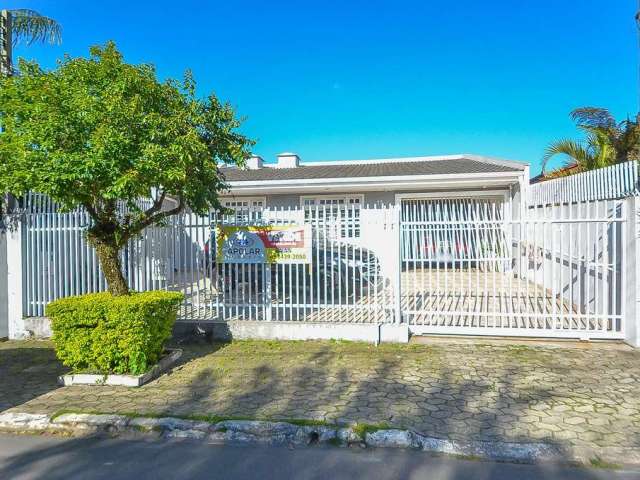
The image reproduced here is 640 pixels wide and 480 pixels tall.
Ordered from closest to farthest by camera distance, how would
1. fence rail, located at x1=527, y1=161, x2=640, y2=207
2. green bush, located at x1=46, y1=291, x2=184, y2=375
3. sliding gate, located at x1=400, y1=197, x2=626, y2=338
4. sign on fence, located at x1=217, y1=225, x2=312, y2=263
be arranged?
green bush, located at x1=46, y1=291, x2=184, y2=375, fence rail, located at x1=527, y1=161, x2=640, y2=207, sliding gate, located at x1=400, y1=197, x2=626, y2=338, sign on fence, located at x1=217, y1=225, x2=312, y2=263

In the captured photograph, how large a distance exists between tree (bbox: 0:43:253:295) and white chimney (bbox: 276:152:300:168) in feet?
40.4

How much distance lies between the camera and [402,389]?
465 cm

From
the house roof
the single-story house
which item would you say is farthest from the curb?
the house roof

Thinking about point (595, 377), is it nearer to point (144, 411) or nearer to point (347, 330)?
point (347, 330)

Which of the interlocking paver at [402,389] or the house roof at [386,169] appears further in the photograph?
the house roof at [386,169]

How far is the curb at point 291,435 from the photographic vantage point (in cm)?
331

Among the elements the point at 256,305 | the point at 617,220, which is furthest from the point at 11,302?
the point at 617,220

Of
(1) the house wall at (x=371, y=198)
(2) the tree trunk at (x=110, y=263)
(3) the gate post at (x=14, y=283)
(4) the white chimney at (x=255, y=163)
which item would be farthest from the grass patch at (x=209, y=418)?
(4) the white chimney at (x=255, y=163)

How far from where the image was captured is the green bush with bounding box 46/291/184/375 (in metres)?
4.95

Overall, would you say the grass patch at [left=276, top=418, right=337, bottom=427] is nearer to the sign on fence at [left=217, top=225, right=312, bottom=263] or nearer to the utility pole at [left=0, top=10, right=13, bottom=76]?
the sign on fence at [left=217, top=225, right=312, bottom=263]

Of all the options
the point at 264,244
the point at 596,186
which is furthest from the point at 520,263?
the point at 264,244

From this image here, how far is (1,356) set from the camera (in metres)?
6.29

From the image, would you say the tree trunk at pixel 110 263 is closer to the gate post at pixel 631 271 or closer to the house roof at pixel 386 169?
the house roof at pixel 386 169

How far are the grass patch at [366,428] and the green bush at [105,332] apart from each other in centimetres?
271
